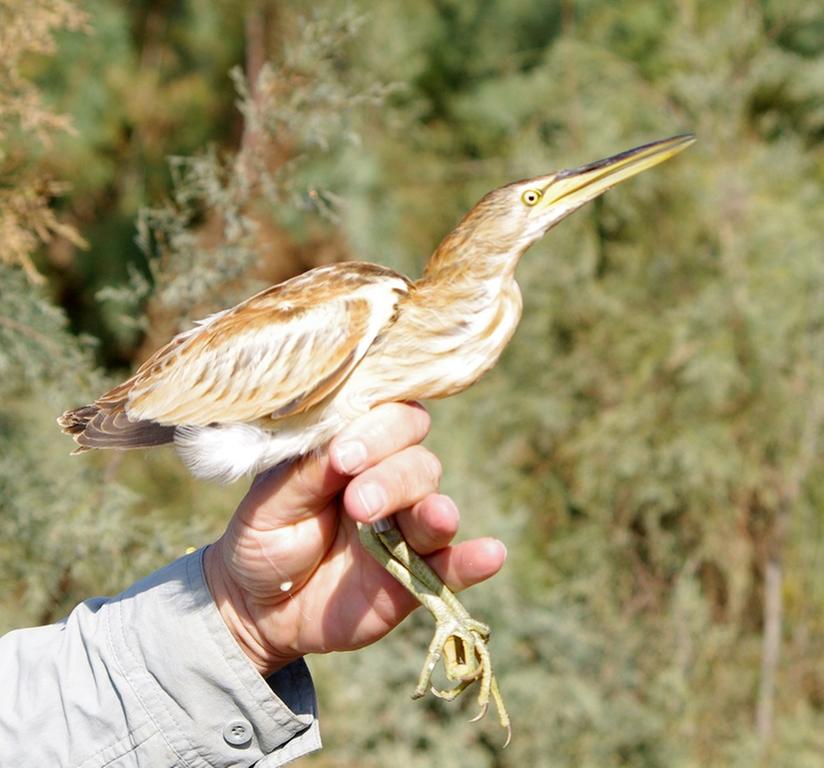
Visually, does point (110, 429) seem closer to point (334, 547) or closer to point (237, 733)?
point (334, 547)

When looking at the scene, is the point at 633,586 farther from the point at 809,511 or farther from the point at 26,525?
the point at 26,525

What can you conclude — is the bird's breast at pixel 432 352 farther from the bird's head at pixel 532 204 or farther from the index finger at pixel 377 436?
the bird's head at pixel 532 204

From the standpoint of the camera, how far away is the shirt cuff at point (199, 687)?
2.21 metres

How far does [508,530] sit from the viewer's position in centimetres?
531

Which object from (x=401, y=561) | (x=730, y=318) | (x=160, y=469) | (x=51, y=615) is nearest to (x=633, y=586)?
(x=730, y=318)

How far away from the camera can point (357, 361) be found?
7.67ft

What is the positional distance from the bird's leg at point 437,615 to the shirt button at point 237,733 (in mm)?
338

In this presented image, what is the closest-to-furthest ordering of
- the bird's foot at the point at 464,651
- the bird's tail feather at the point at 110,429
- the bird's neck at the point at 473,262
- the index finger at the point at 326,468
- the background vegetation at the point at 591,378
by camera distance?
the index finger at the point at 326,468 < the bird's foot at the point at 464,651 < the bird's tail feather at the point at 110,429 < the bird's neck at the point at 473,262 < the background vegetation at the point at 591,378

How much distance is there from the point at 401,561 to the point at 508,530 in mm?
3126

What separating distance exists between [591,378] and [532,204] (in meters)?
3.37

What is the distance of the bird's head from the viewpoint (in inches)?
102

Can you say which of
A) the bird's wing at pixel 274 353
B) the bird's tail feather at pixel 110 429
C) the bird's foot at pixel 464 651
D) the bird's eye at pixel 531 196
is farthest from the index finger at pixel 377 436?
the bird's eye at pixel 531 196

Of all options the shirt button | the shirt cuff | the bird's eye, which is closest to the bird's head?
the bird's eye

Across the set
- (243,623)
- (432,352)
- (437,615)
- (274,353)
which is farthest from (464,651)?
(274,353)
